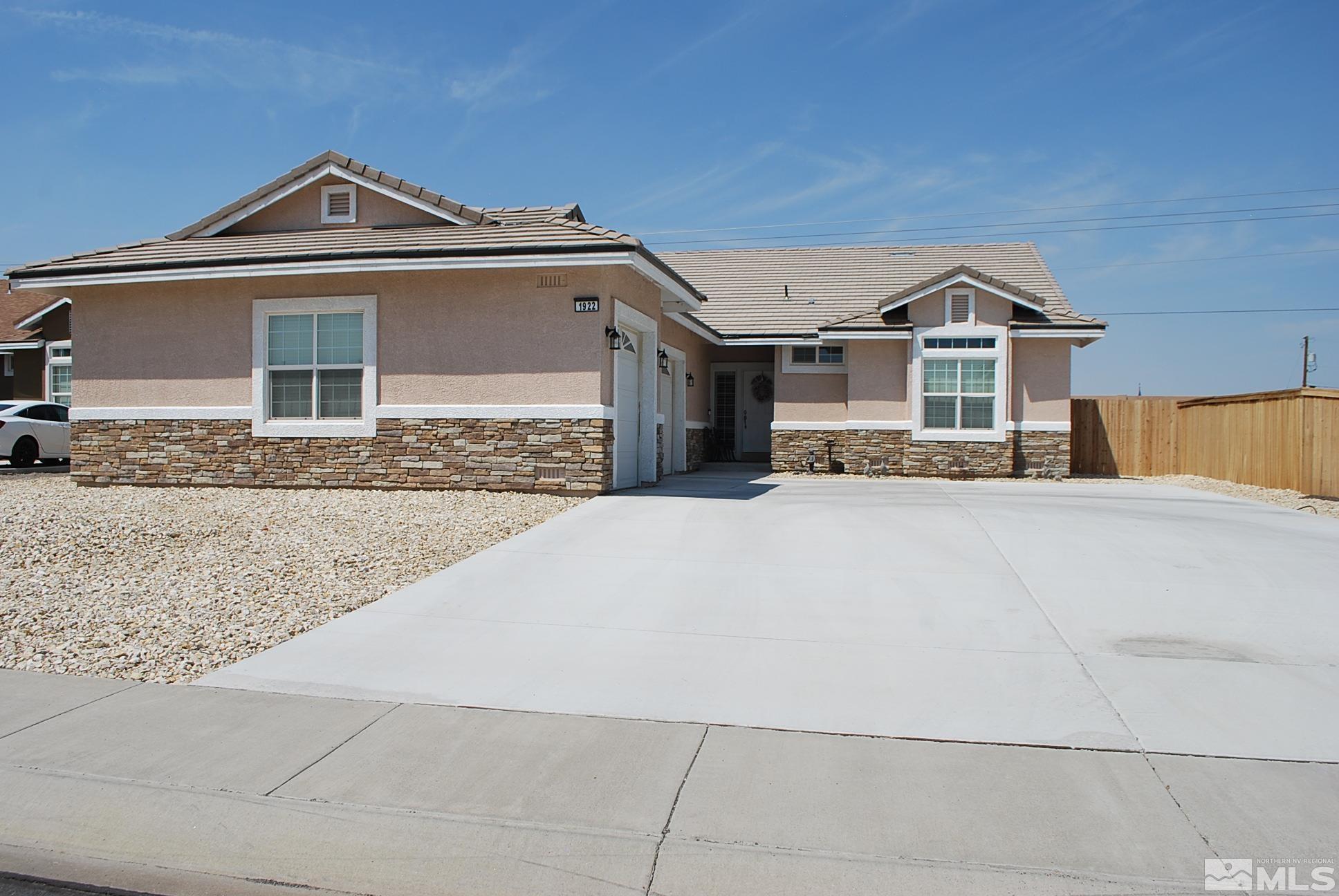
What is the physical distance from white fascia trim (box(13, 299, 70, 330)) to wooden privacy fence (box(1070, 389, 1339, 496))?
25.6m

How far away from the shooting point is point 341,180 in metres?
15.0

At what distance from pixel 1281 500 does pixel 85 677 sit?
16.7m

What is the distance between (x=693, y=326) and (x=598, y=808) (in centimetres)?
1597

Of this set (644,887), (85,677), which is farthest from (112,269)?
(644,887)

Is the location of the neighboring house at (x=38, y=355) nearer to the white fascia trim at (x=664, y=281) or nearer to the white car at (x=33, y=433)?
the white car at (x=33, y=433)

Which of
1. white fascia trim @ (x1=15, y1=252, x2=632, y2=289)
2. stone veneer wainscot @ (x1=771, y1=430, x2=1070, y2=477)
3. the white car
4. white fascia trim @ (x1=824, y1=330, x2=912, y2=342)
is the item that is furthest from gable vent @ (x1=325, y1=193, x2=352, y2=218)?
stone veneer wainscot @ (x1=771, y1=430, x2=1070, y2=477)

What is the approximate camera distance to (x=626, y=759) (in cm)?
474

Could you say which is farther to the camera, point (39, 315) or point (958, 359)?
point (39, 315)

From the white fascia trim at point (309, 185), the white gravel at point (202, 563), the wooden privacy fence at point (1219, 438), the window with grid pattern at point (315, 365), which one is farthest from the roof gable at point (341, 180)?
the wooden privacy fence at point (1219, 438)

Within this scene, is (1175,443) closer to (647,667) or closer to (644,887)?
(647,667)

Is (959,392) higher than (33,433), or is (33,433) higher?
(959,392)

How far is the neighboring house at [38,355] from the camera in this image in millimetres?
25656

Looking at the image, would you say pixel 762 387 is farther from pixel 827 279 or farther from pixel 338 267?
pixel 338 267

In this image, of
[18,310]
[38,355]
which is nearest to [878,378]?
[38,355]
